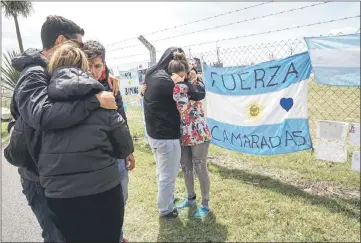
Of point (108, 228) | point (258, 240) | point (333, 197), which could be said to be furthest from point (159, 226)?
point (333, 197)

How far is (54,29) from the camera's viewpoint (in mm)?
2336

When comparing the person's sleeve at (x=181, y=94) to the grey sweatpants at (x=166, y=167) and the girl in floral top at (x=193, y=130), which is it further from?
the grey sweatpants at (x=166, y=167)

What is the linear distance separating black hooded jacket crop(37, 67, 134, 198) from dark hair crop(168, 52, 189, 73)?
137 cm

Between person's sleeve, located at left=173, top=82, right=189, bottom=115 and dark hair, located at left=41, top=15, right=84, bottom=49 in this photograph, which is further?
person's sleeve, located at left=173, top=82, right=189, bottom=115

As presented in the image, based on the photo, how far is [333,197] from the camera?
364cm

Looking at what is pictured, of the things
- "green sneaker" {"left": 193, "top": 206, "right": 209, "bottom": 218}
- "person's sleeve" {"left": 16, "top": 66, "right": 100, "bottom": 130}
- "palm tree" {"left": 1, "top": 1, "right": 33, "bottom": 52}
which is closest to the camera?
"person's sleeve" {"left": 16, "top": 66, "right": 100, "bottom": 130}

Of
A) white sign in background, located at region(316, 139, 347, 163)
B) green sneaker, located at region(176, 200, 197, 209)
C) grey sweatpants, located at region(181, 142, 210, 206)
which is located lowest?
green sneaker, located at region(176, 200, 197, 209)

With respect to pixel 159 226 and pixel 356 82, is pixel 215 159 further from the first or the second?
pixel 356 82

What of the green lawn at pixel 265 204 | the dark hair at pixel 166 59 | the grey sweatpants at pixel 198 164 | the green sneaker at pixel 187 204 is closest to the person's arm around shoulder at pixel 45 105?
the dark hair at pixel 166 59

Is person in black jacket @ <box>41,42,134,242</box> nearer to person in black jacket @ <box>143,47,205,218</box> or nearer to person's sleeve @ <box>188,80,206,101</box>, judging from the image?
person in black jacket @ <box>143,47,205,218</box>

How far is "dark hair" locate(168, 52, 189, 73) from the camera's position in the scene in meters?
3.18

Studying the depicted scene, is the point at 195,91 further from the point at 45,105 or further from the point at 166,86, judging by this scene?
the point at 45,105

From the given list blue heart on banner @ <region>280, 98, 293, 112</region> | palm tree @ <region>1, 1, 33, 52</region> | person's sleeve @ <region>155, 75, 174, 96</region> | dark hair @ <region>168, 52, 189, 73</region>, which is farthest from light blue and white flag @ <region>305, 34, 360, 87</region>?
palm tree @ <region>1, 1, 33, 52</region>

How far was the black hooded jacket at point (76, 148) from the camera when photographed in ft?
5.90
